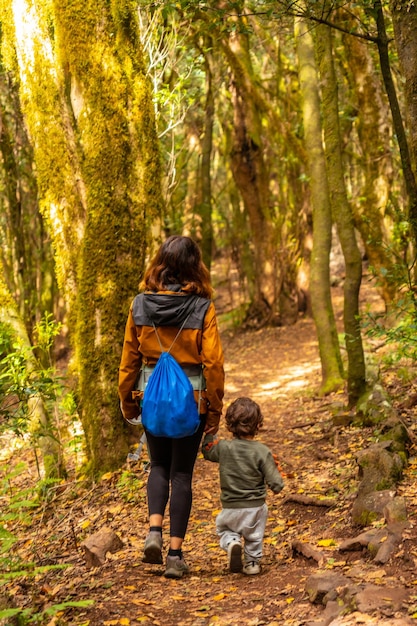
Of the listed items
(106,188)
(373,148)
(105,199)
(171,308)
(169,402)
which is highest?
(373,148)

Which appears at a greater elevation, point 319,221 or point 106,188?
point 106,188

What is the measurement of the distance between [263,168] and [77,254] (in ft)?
36.4

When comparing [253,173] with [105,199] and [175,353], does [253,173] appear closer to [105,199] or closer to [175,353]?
[105,199]

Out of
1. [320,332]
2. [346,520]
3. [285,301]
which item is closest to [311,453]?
[346,520]

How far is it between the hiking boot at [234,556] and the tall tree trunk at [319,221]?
6.08 meters

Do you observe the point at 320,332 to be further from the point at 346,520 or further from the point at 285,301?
the point at 285,301

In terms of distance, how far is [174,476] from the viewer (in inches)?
186

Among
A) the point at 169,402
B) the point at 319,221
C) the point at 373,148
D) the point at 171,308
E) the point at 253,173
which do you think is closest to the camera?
the point at 169,402

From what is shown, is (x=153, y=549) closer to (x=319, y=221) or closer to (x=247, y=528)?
(x=247, y=528)

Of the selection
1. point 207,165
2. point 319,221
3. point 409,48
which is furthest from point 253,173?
point 409,48

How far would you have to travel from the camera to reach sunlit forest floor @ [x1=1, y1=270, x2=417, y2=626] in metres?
3.79

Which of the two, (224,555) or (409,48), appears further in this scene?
(224,555)

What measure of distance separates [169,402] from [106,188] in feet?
10.8

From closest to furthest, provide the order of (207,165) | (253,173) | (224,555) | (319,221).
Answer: (224,555) → (319,221) → (253,173) → (207,165)
